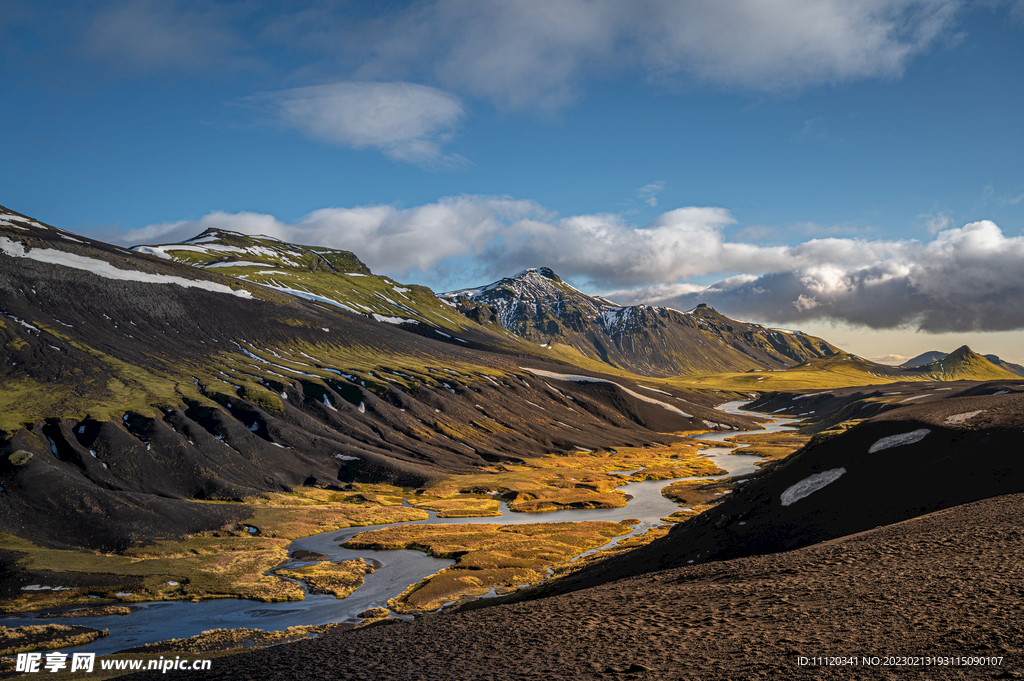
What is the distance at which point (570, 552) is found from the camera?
74.9 meters

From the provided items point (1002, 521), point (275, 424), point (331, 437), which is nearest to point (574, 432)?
point (331, 437)

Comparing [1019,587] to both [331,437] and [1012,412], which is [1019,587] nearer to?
[1012,412]

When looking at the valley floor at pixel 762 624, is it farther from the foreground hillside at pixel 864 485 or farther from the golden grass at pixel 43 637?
the golden grass at pixel 43 637

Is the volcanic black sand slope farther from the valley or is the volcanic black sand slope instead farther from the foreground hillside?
the valley

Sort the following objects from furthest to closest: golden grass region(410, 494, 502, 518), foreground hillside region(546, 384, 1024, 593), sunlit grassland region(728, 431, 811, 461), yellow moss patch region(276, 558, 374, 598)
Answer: sunlit grassland region(728, 431, 811, 461) < golden grass region(410, 494, 502, 518) < yellow moss patch region(276, 558, 374, 598) < foreground hillside region(546, 384, 1024, 593)

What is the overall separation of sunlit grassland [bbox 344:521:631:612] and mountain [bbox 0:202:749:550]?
3021 centimetres

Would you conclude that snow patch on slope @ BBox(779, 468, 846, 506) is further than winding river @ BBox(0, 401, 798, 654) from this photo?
No

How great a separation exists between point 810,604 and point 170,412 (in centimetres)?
12016

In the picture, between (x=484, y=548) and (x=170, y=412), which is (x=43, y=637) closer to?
(x=484, y=548)

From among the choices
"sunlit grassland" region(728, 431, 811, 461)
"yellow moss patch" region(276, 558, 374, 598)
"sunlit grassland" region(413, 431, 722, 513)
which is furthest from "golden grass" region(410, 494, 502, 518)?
"sunlit grassland" region(728, 431, 811, 461)

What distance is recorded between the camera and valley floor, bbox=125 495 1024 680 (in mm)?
18188

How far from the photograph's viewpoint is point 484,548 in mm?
76938

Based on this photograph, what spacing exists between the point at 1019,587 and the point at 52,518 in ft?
307

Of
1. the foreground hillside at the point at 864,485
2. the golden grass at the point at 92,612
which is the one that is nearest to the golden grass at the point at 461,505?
the golden grass at the point at 92,612
